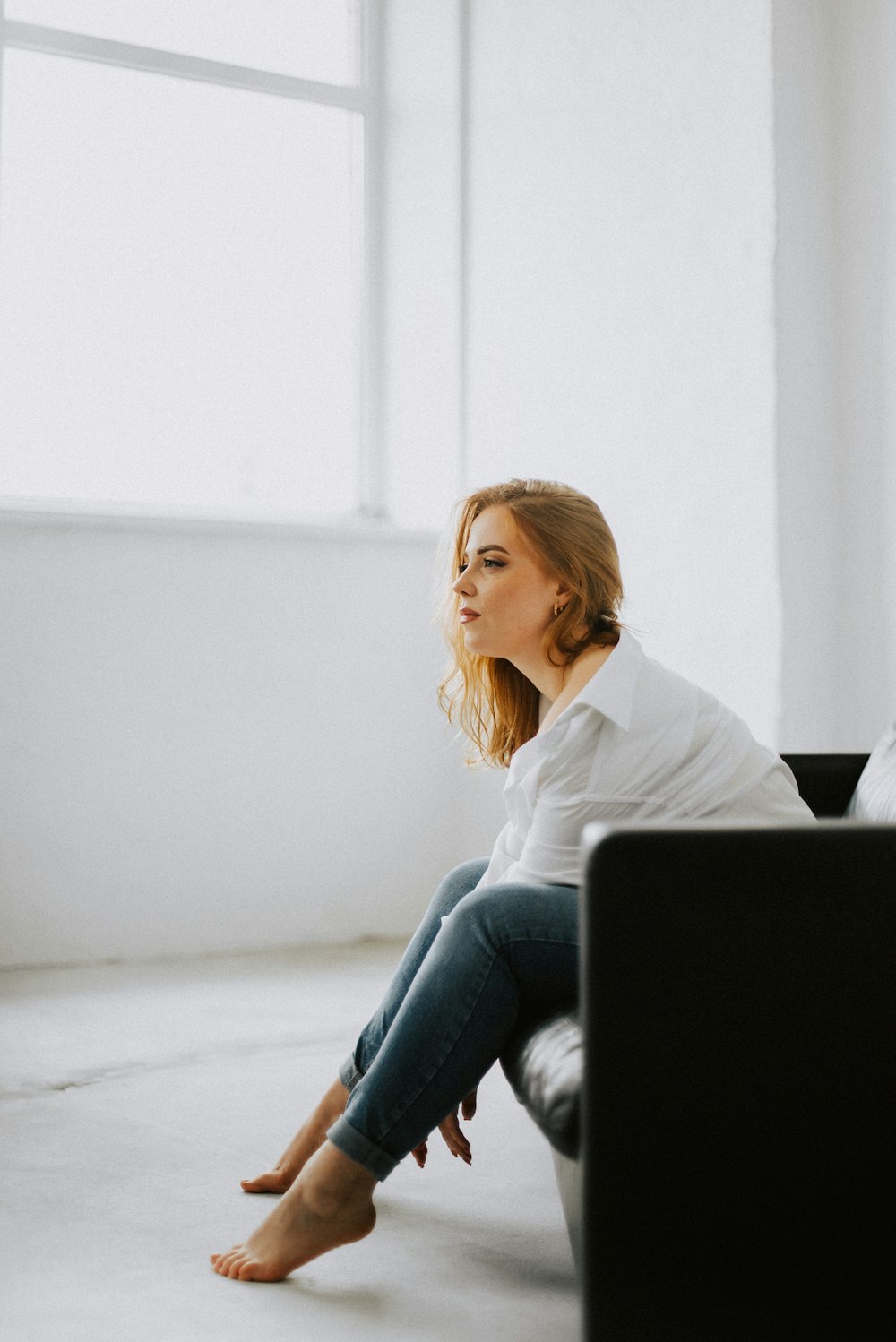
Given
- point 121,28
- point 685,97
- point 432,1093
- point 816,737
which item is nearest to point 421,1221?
point 432,1093

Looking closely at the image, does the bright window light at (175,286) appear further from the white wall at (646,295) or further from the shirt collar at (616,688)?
the shirt collar at (616,688)

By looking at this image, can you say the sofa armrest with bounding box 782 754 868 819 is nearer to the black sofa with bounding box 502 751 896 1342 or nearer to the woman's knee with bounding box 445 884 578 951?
the woman's knee with bounding box 445 884 578 951

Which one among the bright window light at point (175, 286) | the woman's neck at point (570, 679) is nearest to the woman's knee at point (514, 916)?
the woman's neck at point (570, 679)

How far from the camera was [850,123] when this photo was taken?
9.61 feet

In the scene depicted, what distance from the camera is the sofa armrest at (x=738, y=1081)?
1.18m

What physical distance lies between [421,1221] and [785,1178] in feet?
2.48

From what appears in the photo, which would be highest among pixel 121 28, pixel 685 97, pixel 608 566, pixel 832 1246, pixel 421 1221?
pixel 121 28

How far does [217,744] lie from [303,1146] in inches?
76.9

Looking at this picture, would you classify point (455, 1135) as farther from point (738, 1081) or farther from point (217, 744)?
point (217, 744)

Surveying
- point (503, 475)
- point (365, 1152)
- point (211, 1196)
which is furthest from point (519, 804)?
point (503, 475)

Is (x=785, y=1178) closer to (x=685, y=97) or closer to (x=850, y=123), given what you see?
(x=850, y=123)

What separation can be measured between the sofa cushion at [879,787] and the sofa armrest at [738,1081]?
1.76ft

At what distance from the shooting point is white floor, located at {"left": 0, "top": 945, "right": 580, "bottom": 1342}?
1521 mm

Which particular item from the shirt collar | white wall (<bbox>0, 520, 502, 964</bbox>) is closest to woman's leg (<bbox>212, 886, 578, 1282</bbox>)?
the shirt collar
